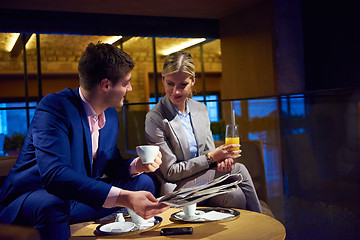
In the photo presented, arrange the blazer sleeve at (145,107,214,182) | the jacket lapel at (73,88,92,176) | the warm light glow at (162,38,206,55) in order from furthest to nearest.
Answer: the warm light glow at (162,38,206,55)
the blazer sleeve at (145,107,214,182)
the jacket lapel at (73,88,92,176)

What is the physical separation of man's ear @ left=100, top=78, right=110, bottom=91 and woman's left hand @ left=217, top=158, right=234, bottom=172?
0.75 m

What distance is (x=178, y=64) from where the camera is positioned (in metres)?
2.26

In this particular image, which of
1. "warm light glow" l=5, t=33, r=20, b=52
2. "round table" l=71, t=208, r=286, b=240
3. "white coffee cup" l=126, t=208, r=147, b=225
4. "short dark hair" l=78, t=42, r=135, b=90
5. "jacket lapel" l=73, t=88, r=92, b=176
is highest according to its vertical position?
"warm light glow" l=5, t=33, r=20, b=52

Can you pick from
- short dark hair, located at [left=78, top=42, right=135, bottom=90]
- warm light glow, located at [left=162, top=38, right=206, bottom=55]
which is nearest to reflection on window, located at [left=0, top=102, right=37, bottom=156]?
warm light glow, located at [left=162, top=38, right=206, bottom=55]

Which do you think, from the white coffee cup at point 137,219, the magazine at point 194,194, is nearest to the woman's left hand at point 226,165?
the magazine at point 194,194

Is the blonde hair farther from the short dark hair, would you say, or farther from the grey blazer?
Answer: the short dark hair

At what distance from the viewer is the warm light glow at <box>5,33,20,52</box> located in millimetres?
6734

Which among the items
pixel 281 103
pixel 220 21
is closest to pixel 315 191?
pixel 281 103

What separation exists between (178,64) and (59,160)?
1.09 m

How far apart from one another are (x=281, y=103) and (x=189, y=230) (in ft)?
12.2

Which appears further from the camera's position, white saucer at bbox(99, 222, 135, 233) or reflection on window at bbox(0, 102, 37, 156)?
reflection on window at bbox(0, 102, 37, 156)

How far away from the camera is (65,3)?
5.43 m

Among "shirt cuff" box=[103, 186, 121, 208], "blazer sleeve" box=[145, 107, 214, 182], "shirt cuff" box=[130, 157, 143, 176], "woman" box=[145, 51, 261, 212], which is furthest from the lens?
"blazer sleeve" box=[145, 107, 214, 182]

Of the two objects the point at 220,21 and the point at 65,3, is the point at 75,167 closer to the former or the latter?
the point at 65,3
